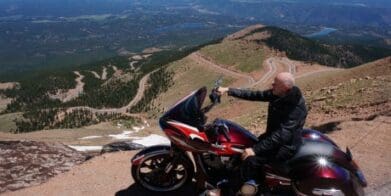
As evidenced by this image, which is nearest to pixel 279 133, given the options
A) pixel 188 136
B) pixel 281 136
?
pixel 281 136

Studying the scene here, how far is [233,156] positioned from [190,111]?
1521 millimetres

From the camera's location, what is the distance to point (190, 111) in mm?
11250

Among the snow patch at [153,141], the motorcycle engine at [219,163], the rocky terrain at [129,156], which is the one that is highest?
the motorcycle engine at [219,163]

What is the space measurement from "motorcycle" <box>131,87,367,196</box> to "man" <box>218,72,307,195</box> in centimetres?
29

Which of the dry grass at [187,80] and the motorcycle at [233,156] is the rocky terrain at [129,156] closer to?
the motorcycle at [233,156]

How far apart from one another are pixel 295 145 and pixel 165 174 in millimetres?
3465

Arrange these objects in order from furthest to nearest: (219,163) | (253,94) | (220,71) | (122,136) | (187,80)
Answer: (187,80) < (220,71) < (122,136) < (253,94) < (219,163)

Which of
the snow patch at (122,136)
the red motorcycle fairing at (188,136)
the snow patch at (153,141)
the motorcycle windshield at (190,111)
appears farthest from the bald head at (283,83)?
the snow patch at (122,136)

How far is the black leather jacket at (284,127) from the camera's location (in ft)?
36.1

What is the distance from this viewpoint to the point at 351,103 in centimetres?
2948

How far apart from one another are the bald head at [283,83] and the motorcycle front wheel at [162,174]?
3.05 meters

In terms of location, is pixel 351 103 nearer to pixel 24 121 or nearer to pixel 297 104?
pixel 297 104

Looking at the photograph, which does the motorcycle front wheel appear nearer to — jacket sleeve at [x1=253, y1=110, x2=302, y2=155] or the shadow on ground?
the shadow on ground

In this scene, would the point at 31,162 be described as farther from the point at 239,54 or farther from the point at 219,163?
the point at 239,54
